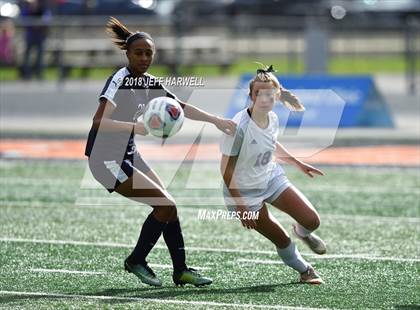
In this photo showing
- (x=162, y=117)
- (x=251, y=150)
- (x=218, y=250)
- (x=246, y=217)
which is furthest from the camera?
(x=218, y=250)

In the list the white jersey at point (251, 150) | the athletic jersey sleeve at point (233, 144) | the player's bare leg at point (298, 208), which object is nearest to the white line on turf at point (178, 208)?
the player's bare leg at point (298, 208)

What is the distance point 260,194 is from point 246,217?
13.8 inches

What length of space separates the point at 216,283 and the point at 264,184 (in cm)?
77

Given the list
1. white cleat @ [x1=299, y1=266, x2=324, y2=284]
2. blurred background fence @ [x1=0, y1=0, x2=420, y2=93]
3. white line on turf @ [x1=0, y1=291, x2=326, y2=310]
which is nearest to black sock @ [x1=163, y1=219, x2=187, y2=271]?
white line on turf @ [x1=0, y1=291, x2=326, y2=310]

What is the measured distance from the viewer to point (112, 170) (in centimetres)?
766

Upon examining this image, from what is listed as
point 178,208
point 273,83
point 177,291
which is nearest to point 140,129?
point 273,83

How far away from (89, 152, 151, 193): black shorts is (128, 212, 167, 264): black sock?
0.33 m

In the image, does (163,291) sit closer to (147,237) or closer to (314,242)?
(147,237)

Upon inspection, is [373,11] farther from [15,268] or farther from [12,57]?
[15,268]

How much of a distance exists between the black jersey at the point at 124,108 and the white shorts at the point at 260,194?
30.3 inches

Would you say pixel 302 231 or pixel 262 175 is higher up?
pixel 262 175

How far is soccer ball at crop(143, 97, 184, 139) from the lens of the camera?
283 inches

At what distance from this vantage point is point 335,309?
22.6 ft

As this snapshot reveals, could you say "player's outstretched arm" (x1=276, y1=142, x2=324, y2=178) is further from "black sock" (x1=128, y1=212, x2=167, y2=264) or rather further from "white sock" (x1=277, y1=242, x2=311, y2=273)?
"black sock" (x1=128, y1=212, x2=167, y2=264)
